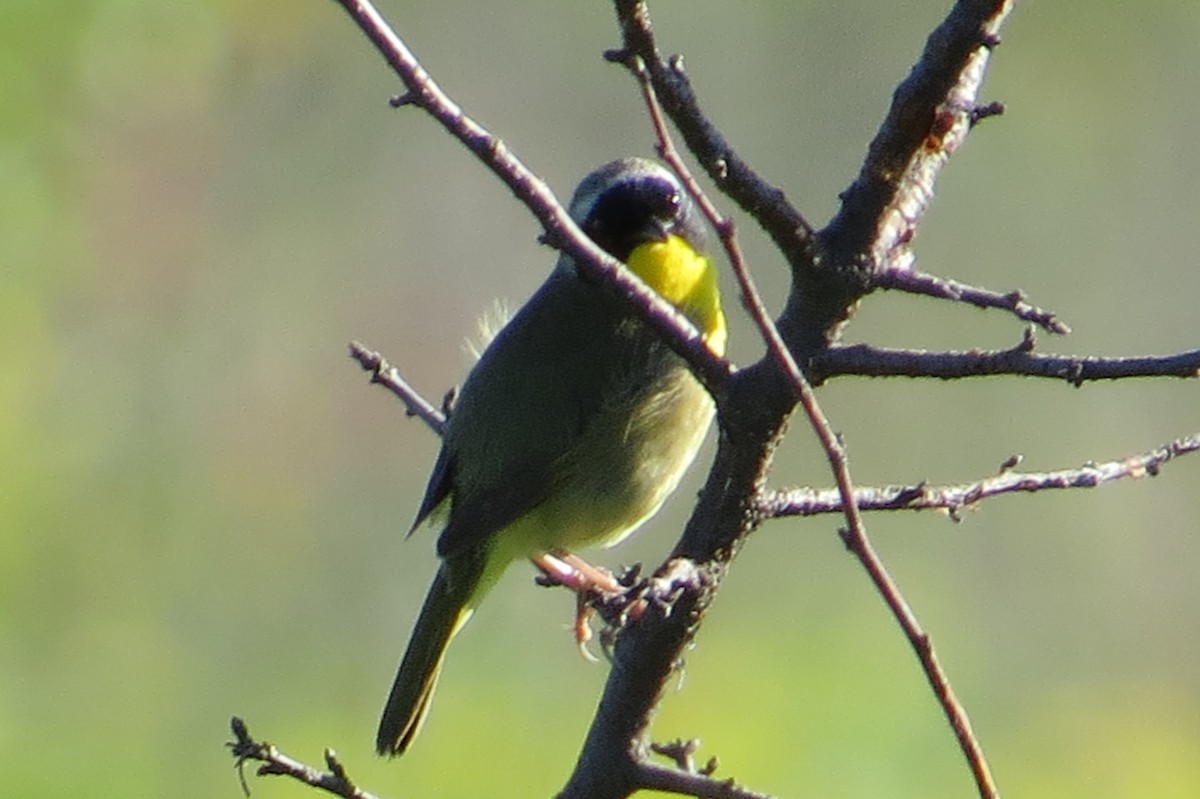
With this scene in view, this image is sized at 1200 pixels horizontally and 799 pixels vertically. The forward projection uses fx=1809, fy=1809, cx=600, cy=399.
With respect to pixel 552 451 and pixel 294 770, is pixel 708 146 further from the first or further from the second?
pixel 552 451

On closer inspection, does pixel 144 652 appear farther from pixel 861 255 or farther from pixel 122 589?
pixel 861 255

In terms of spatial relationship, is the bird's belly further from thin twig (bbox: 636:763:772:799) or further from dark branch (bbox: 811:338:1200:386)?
dark branch (bbox: 811:338:1200:386)

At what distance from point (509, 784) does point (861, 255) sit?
3602 mm

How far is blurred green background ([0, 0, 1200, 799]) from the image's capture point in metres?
6.14

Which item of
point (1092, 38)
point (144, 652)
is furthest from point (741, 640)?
point (1092, 38)

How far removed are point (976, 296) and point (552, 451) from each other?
1625 mm

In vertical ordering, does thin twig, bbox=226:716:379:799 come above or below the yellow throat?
below

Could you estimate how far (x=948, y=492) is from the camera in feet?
7.15

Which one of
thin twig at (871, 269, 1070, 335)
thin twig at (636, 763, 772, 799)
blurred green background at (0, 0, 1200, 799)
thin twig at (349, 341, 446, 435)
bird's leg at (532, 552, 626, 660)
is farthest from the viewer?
blurred green background at (0, 0, 1200, 799)

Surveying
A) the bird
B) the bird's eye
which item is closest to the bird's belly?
the bird

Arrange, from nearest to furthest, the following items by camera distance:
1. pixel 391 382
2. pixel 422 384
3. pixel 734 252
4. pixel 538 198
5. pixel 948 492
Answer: pixel 734 252, pixel 538 198, pixel 948 492, pixel 391 382, pixel 422 384

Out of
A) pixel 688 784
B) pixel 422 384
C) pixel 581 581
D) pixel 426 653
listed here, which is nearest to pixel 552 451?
pixel 426 653

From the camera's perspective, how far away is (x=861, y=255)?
1.98 meters

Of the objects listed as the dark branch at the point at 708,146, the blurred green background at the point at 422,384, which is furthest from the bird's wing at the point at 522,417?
the blurred green background at the point at 422,384
